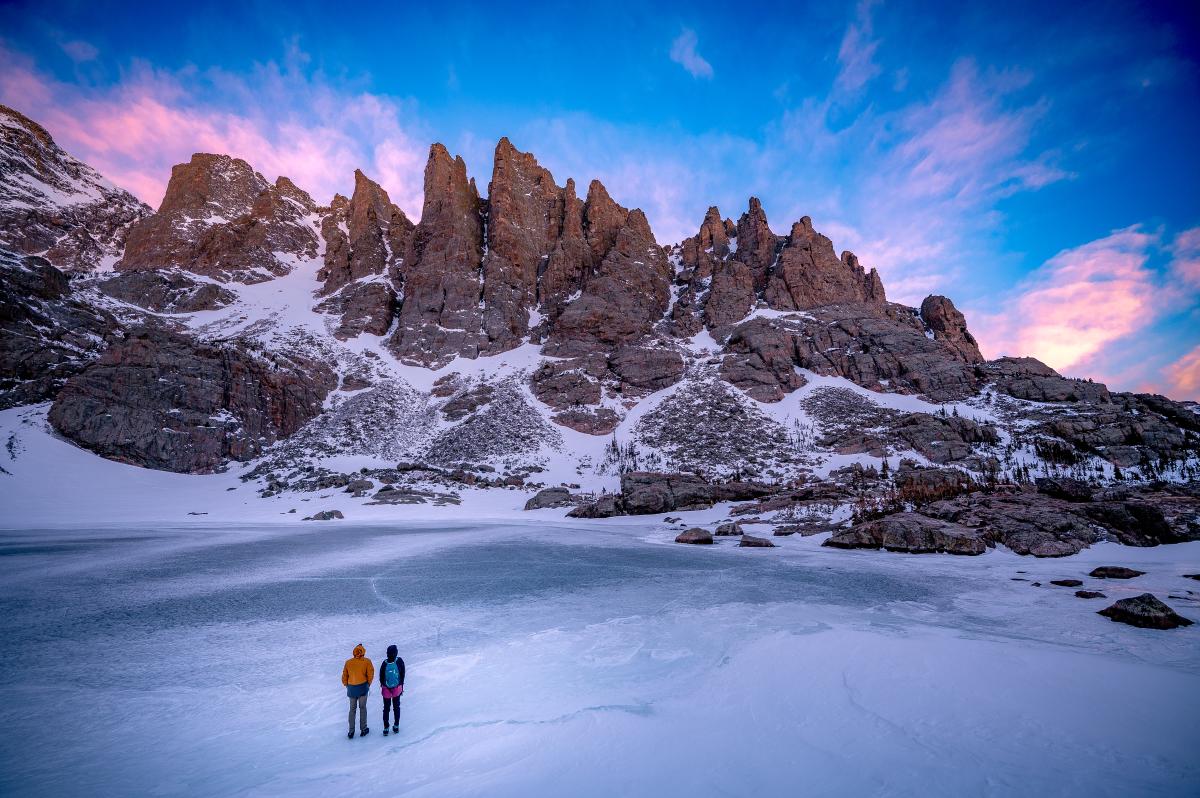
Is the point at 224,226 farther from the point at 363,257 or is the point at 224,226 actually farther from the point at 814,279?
the point at 814,279

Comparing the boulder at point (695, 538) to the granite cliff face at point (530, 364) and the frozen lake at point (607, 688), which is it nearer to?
the granite cliff face at point (530, 364)

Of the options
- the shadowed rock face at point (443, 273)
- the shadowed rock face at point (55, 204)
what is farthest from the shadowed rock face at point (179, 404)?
the shadowed rock face at point (55, 204)

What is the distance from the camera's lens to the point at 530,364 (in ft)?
251

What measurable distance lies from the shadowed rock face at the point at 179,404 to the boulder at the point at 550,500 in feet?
114

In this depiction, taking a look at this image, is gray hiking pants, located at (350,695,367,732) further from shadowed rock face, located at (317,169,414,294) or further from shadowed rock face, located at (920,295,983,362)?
shadowed rock face, located at (920,295,983,362)

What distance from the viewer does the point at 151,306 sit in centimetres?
7312

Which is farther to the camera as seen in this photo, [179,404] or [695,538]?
[179,404]

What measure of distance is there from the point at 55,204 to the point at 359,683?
154 metres

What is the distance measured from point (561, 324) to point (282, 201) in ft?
266

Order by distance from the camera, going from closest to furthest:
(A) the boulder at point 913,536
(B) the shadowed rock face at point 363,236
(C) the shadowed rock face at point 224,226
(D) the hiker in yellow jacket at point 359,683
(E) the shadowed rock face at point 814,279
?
1. (D) the hiker in yellow jacket at point 359,683
2. (A) the boulder at point 913,536
3. (E) the shadowed rock face at point 814,279
4. (C) the shadowed rock face at point 224,226
5. (B) the shadowed rock face at point 363,236

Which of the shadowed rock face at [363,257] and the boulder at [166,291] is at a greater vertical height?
the shadowed rock face at [363,257]

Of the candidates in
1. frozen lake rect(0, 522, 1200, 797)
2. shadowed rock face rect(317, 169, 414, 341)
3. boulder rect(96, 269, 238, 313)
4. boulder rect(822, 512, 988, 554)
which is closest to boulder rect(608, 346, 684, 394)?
shadowed rock face rect(317, 169, 414, 341)

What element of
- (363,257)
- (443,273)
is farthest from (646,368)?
(363,257)

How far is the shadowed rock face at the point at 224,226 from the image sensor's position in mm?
92438
